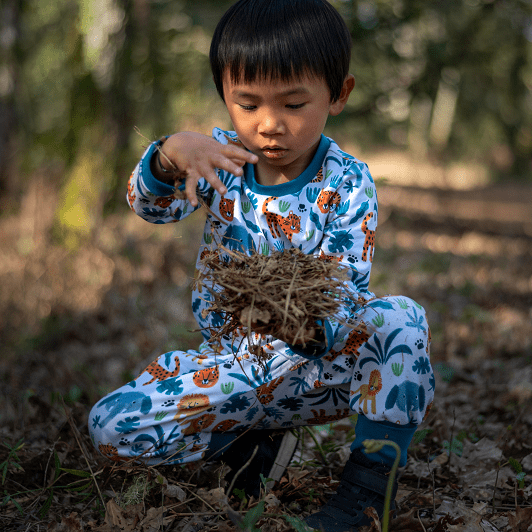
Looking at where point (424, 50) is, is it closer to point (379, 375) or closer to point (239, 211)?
point (239, 211)

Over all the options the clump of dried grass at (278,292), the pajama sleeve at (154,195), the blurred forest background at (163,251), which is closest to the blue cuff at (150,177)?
the pajama sleeve at (154,195)

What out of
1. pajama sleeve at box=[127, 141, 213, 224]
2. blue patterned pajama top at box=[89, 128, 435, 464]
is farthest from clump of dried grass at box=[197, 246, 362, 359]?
pajama sleeve at box=[127, 141, 213, 224]

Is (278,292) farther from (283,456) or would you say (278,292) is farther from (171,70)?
(171,70)

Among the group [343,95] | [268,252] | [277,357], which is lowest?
[277,357]

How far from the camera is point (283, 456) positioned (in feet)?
6.89

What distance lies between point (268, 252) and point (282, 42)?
73 cm

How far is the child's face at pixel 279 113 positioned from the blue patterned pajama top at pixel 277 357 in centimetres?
17

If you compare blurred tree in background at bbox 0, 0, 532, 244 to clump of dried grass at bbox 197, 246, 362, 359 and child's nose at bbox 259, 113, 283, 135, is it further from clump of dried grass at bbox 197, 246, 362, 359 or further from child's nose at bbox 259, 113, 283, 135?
clump of dried grass at bbox 197, 246, 362, 359

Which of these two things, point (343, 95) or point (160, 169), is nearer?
point (160, 169)

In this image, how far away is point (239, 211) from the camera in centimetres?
211

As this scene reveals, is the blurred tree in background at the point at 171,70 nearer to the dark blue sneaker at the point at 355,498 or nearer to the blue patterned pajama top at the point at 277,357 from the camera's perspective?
the blue patterned pajama top at the point at 277,357

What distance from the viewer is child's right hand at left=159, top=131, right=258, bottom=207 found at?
5.67 ft

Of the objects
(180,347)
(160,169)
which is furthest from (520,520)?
(180,347)

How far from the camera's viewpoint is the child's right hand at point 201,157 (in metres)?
1.73
